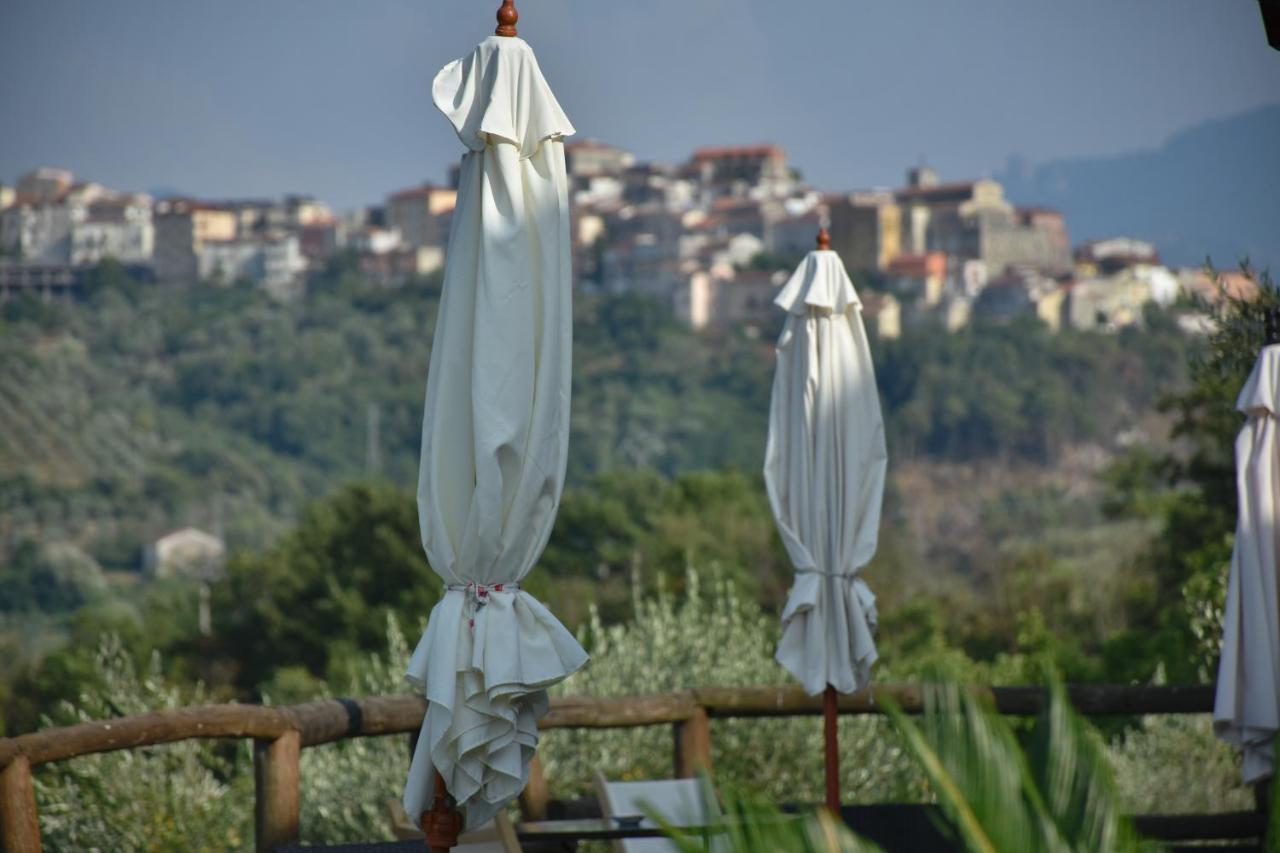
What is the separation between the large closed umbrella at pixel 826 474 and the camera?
414 cm

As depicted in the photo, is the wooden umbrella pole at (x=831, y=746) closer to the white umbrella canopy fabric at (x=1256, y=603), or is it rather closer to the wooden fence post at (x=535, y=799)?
the wooden fence post at (x=535, y=799)

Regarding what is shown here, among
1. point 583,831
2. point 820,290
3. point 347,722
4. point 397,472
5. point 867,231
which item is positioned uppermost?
point 867,231

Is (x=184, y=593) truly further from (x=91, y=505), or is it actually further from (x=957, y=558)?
(x=957, y=558)

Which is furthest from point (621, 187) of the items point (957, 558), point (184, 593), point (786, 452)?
point (786, 452)

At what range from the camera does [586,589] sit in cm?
3309

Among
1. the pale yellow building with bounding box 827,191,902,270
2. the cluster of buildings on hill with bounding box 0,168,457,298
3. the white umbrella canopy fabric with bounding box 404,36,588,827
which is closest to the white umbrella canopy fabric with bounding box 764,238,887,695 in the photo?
the white umbrella canopy fabric with bounding box 404,36,588,827

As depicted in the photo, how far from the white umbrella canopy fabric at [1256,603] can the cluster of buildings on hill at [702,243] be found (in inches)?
2865

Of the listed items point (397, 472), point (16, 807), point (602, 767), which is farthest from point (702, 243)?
point (16, 807)

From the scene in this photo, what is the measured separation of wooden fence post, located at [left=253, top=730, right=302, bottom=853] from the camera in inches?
140

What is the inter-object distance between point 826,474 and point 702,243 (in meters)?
87.1

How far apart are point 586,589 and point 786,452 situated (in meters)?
29.0

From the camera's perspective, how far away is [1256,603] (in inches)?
144

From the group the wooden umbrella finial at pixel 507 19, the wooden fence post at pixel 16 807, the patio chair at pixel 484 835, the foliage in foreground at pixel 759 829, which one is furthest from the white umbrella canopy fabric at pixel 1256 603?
the wooden fence post at pixel 16 807

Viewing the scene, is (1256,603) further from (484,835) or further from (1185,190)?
(1185,190)
